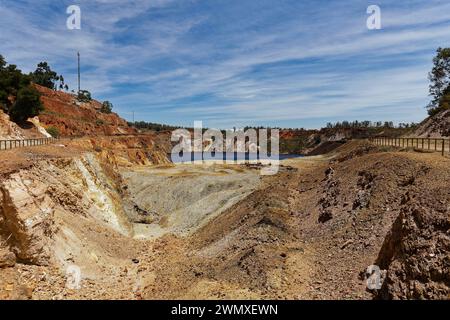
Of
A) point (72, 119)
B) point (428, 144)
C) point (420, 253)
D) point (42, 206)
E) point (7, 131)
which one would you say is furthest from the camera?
point (72, 119)

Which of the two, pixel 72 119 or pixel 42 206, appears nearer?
pixel 42 206

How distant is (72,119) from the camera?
278ft

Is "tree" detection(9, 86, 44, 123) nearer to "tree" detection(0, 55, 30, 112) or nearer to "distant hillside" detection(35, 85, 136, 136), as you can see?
"tree" detection(0, 55, 30, 112)

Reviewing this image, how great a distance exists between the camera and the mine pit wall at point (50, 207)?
53.0 feet

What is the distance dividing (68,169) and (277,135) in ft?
452

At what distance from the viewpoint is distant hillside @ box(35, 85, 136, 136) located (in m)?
76.5

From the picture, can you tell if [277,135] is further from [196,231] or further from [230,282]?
[230,282]

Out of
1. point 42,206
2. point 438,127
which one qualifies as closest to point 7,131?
point 42,206

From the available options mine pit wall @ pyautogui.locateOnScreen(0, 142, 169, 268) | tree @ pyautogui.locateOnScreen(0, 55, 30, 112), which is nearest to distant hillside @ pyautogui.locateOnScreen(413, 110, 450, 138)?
mine pit wall @ pyautogui.locateOnScreen(0, 142, 169, 268)

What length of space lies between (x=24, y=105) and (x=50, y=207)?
45607mm

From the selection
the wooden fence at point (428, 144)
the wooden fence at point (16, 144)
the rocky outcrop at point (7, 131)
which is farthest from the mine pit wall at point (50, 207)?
the wooden fence at point (428, 144)

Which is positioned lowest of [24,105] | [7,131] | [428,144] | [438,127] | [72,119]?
[428,144]

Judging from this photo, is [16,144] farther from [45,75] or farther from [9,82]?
[45,75]

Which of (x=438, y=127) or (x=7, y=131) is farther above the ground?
(x=438, y=127)
